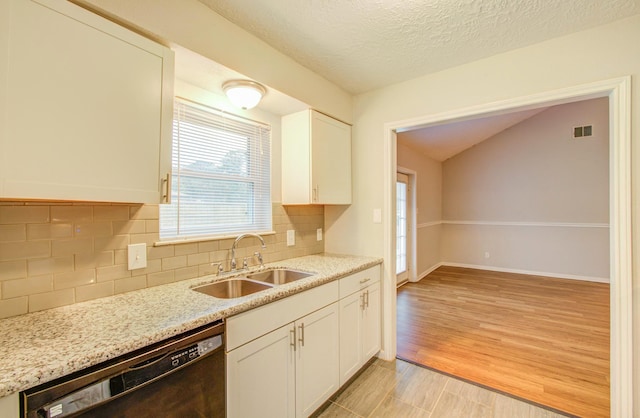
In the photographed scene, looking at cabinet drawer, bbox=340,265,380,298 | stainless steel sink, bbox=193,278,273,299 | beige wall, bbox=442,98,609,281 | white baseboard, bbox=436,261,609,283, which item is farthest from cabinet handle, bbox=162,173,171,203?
beige wall, bbox=442,98,609,281

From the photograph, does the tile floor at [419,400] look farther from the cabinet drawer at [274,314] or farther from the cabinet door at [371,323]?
the cabinet drawer at [274,314]

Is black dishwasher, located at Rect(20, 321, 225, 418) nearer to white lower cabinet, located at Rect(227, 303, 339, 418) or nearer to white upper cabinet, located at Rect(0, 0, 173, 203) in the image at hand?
white lower cabinet, located at Rect(227, 303, 339, 418)

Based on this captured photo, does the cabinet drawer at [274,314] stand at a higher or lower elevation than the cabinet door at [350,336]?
higher

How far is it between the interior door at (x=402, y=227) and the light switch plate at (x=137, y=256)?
13.6ft

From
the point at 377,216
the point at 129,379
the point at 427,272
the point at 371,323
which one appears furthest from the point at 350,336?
the point at 427,272

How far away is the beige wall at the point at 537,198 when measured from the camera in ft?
17.2

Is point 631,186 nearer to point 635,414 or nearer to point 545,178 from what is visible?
point 635,414

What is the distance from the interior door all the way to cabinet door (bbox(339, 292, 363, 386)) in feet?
9.59

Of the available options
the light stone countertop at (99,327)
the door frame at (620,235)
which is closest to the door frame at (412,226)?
the door frame at (620,235)

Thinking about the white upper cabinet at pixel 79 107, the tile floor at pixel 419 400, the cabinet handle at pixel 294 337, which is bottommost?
the tile floor at pixel 419 400

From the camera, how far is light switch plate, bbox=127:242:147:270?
1.55 meters

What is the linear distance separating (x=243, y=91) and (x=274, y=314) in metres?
1.36

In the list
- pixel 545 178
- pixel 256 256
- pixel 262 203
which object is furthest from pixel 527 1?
pixel 545 178

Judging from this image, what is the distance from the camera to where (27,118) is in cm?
101
